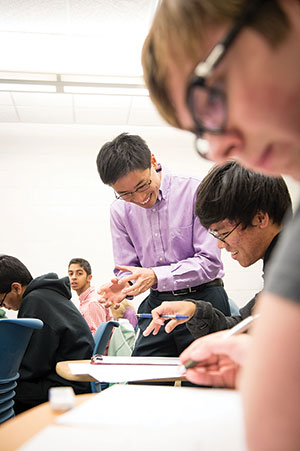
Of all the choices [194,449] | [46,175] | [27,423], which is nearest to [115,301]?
[27,423]

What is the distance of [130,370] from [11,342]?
1.46 ft

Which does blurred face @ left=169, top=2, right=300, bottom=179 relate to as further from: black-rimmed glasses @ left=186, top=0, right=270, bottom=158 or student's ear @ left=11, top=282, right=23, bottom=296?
student's ear @ left=11, top=282, right=23, bottom=296

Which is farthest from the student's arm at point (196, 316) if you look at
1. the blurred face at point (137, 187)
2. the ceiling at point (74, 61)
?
the ceiling at point (74, 61)

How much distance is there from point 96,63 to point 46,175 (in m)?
1.69

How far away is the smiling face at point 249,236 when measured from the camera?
55.2 inches

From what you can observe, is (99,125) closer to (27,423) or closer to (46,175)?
(46,175)

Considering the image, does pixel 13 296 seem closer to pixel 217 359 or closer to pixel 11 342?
pixel 11 342

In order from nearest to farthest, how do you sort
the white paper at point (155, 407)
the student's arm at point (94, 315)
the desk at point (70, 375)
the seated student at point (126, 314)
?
the white paper at point (155, 407) → the desk at point (70, 375) → the student's arm at point (94, 315) → the seated student at point (126, 314)

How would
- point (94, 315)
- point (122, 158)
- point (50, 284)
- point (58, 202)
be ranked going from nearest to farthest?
point (122, 158), point (50, 284), point (94, 315), point (58, 202)

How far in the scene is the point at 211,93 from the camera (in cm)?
48

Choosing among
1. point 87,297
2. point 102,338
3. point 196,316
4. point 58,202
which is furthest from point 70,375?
point 58,202

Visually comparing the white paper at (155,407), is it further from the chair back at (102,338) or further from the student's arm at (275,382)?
the chair back at (102,338)

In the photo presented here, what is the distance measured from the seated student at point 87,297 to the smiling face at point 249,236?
2169 mm

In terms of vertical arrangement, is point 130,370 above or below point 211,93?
below
